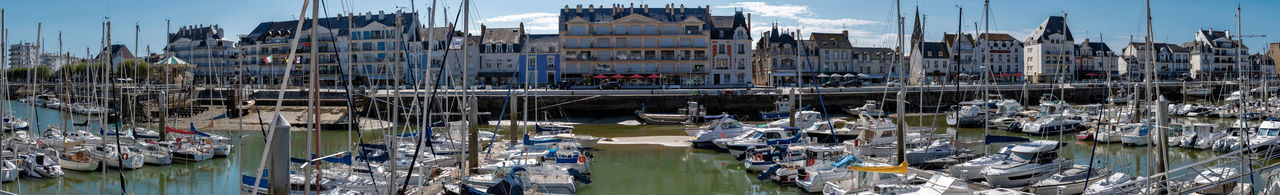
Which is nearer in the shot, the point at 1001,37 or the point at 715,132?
the point at 715,132

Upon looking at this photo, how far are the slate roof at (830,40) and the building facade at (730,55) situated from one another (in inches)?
510

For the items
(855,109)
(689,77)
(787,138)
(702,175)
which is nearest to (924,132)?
(787,138)

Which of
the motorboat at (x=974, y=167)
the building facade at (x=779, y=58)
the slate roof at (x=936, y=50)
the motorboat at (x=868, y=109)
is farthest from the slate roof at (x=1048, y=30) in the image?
the motorboat at (x=974, y=167)

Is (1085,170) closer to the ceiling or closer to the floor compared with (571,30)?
closer to the floor

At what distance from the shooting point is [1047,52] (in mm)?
98688

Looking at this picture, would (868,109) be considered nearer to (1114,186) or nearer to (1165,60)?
(1114,186)

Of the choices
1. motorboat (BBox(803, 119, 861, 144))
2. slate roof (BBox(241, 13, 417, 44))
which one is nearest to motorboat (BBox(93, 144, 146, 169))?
motorboat (BBox(803, 119, 861, 144))

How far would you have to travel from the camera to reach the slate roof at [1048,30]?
99.1 metres

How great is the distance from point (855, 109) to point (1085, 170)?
35.9 meters

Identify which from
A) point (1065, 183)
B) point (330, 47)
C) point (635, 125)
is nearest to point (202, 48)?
point (330, 47)

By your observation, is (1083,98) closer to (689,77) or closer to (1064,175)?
(689,77)

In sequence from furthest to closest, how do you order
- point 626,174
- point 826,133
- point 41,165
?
point 826,133
point 626,174
point 41,165

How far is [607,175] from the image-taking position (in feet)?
A: 95.0

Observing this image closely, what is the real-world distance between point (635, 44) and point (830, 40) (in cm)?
2332
